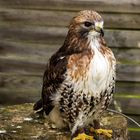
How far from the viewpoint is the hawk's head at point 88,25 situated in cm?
508

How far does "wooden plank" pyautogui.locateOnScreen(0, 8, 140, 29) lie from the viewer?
25.4ft

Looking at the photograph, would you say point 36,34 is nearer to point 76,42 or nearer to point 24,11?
point 24,11

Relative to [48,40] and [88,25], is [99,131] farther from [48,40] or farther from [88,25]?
[48,40]

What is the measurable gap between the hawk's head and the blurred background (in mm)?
2596

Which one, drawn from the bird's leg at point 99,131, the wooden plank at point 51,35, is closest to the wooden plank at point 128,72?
the wooden plank at point 51,35

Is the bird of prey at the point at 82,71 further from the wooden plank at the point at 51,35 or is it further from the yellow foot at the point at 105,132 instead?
the wooden plank at the point at 51,35

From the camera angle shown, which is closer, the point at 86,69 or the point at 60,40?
the point at 86,69

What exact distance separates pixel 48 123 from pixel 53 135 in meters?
0.26

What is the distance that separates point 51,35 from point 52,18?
0.20 m

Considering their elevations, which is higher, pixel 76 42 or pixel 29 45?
pixel 76 42

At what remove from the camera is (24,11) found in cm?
792

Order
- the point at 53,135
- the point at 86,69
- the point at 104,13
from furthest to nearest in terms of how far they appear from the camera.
→ the point at 104,13 < the point at 53,135 < the point at 86,69

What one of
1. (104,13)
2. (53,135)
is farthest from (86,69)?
(104,13)

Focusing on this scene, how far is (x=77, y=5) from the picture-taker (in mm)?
7770
